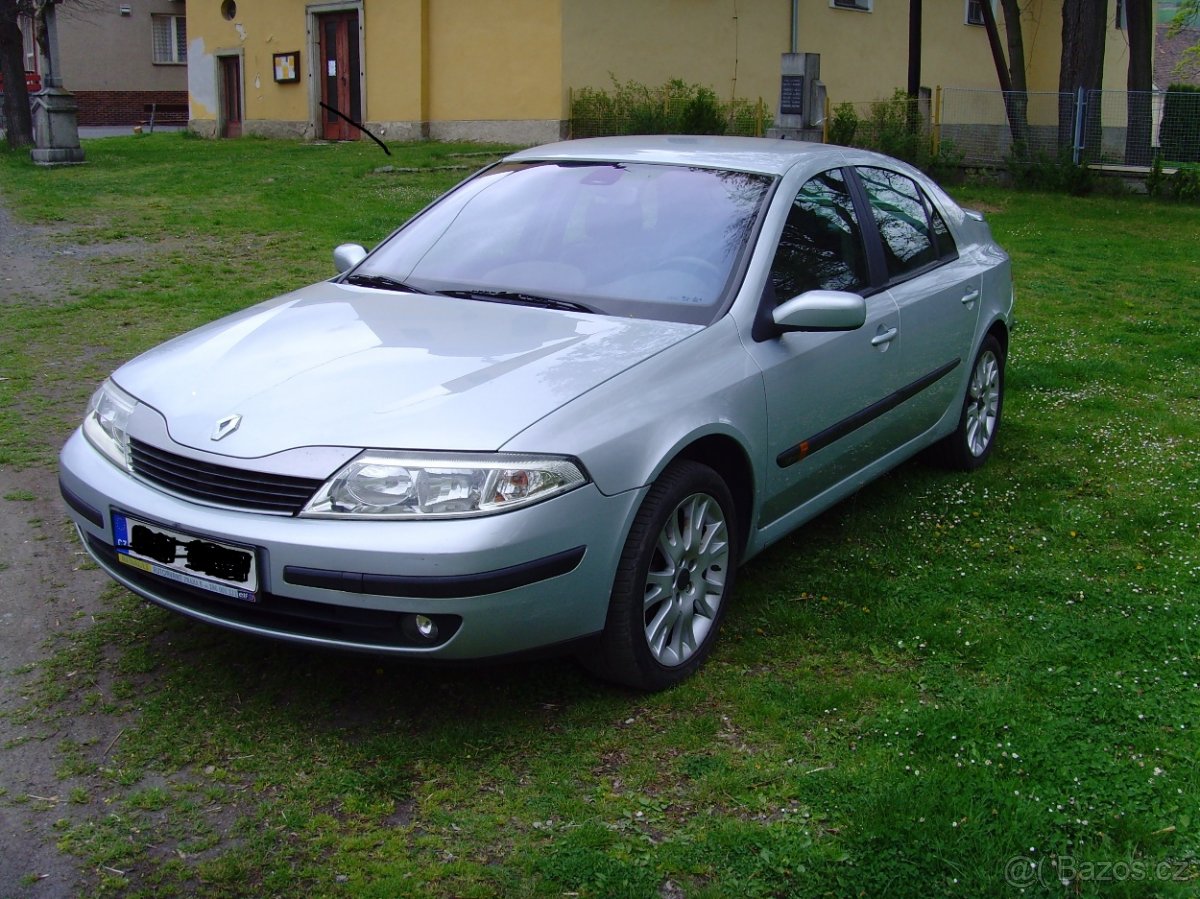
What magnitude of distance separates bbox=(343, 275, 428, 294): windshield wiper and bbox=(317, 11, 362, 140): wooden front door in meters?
19.8

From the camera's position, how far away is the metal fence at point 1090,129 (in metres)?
19.1

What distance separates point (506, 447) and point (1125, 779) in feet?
6.09

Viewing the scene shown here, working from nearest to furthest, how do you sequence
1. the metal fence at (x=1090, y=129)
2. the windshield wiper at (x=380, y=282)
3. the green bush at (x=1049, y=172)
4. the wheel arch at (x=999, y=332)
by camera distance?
the windshield wiper at (x=380, y=282), the wheel arch at (x=999, y=332), the metal fence at (x=1090, y=129), the green bush at (x=1049, y=172)

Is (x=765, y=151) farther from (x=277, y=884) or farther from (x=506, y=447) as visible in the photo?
(x=277, y=884)

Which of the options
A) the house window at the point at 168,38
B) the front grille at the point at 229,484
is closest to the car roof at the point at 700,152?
the front grille at the point at 229,484

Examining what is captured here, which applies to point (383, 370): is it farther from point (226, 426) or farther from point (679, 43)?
point (679, 43)

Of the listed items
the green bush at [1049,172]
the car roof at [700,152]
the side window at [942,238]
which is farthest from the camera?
the green bush at [1049,172]

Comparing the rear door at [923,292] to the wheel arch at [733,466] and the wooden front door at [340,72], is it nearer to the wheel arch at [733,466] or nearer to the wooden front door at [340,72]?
the wheel arch at [733,466]

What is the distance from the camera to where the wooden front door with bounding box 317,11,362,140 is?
78.8 ft

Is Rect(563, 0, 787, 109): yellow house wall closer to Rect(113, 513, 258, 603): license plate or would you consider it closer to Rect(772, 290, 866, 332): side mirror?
Rect(772, 290, 866, 332): side mirror

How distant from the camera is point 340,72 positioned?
24.5 m

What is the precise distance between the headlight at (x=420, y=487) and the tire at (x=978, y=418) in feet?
10.8

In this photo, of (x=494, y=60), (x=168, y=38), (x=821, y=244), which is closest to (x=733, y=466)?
(x=821, y=244)

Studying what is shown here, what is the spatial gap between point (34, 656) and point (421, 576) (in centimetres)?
157
